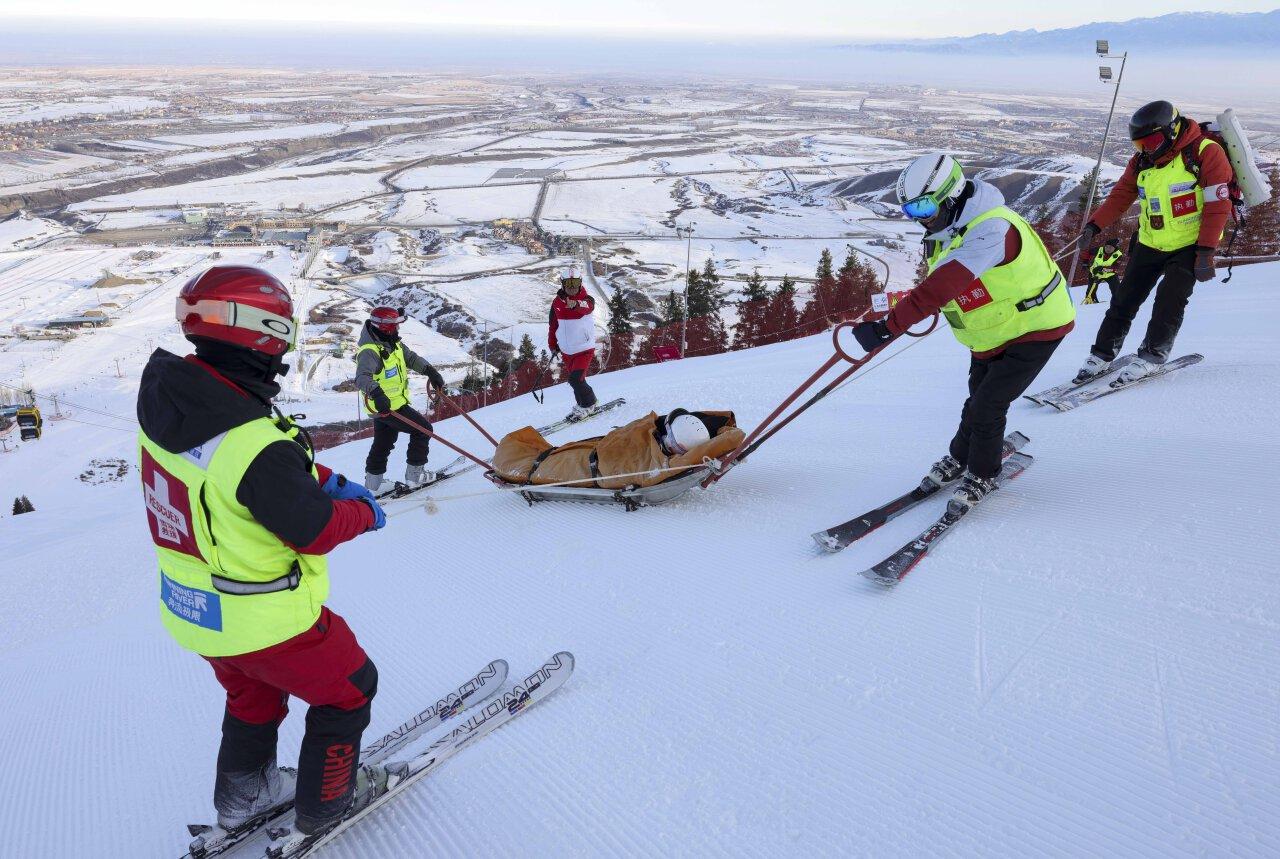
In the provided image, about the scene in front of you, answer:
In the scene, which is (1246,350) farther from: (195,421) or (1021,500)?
(195,421)

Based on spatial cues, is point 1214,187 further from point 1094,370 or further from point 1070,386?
point 1070,386

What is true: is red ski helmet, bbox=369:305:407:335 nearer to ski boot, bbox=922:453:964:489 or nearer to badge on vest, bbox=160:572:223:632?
badge on vest, bbox=160:572:223:632

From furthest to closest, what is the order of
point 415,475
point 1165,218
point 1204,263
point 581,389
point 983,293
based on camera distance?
1. point 581,389
2. point 415,475
3. point 1165,218
4. point 1204,263
5. point 983,293

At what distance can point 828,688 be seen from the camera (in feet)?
8.61

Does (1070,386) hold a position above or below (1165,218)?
below

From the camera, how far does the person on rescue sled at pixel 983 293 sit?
328 cm

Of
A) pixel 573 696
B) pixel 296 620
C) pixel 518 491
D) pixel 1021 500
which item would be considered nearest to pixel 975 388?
pixel 1021 500

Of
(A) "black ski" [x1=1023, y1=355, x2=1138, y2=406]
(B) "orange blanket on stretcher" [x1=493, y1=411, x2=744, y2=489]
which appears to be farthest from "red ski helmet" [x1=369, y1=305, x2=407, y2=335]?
(A) "black ski" [x1=1023, y1=355, x2=1138, y2=406]

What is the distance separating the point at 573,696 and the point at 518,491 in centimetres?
254

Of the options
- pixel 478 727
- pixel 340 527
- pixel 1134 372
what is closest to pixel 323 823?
pixel 478 727

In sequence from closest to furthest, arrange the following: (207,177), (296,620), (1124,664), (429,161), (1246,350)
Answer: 1. (296,620)
2. (1124,664)
3. (1246,350)
4. (207,177)
5. (429,161)

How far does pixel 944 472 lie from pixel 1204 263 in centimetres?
239

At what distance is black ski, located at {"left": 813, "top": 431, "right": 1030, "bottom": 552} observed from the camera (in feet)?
12.1

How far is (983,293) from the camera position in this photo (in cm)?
348
